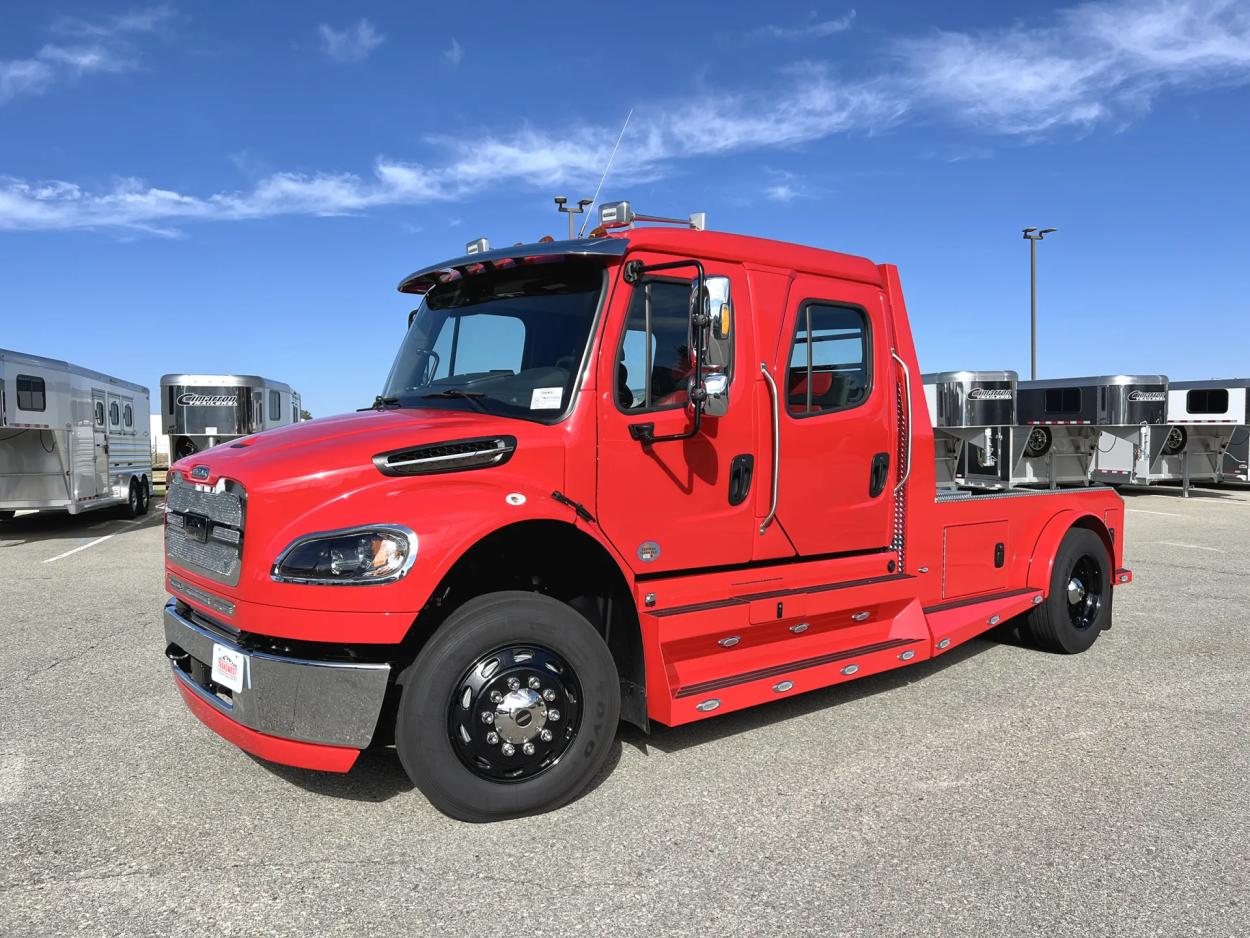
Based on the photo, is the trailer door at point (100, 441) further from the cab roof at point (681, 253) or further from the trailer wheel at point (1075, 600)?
the trailer wheel at point (1075, 600)

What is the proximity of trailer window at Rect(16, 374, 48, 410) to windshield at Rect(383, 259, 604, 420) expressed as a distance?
1181cm

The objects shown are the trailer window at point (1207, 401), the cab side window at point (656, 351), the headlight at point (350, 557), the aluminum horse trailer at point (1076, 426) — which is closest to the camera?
the headlight at point (350, 557)

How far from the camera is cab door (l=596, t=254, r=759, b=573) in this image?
3.98 metres

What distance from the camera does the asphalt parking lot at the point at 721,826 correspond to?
2.96 meters

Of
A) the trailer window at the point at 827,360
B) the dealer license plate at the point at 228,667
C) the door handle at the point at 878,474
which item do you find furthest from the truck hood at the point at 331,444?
the door handle at the point at 878,474

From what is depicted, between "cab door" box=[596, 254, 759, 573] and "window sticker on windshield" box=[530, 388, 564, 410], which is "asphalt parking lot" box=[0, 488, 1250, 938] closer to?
"cab door" box=[596, 254, 759, 573]

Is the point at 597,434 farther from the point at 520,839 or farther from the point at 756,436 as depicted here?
the point at 520,839

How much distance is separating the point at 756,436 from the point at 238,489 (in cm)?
234

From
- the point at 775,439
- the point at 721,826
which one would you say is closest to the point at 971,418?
the point at 775,439

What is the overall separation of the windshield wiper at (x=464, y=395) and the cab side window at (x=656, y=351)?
625 mm

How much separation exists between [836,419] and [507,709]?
2.34m

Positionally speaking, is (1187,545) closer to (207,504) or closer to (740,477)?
(740,477)

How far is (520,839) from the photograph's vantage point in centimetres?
350

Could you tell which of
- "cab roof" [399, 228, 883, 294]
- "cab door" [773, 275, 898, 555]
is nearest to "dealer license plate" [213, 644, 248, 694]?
"cab roof" [399, 228, 883, 294]
